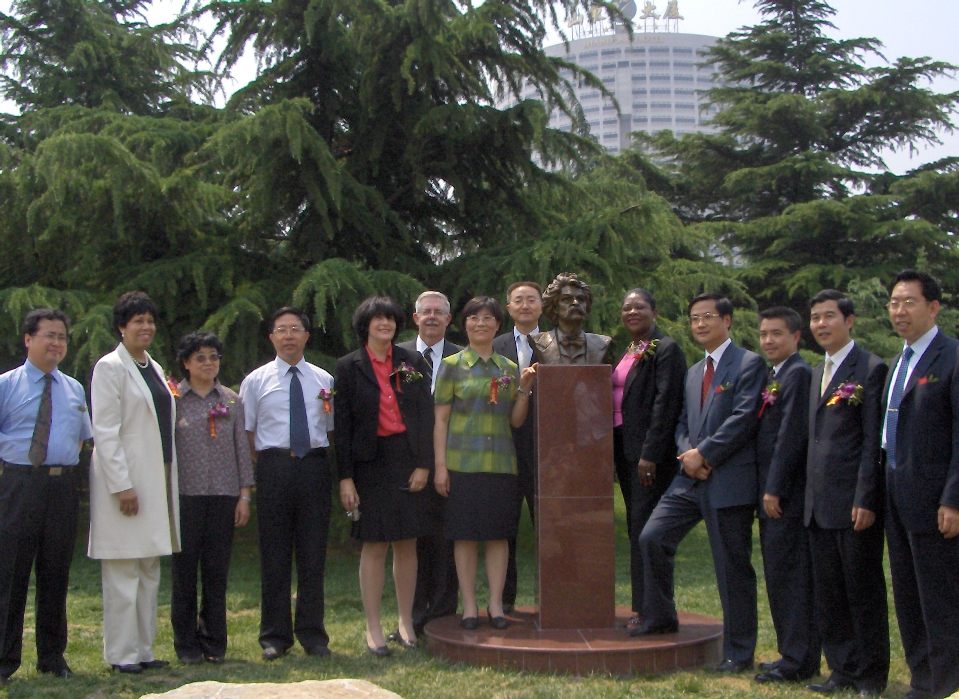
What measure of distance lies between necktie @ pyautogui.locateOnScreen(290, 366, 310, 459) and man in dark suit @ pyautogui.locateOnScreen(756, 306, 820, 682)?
2.38m

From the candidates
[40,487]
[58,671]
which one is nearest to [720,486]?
[40,487]

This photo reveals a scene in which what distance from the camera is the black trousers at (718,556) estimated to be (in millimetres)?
5148

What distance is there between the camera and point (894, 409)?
452 centimetres

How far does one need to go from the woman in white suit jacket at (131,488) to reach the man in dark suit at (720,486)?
253 cm

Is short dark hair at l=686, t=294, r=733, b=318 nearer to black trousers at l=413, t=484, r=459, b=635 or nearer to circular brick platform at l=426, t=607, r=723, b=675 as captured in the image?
circular brick platform at l=426, t=607, r=723, b=675

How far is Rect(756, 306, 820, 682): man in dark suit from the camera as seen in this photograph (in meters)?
4.96

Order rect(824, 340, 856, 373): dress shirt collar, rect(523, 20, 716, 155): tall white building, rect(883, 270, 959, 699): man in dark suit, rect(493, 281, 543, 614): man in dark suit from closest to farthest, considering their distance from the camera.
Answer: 1. rect(883, 270, 959, 699): man in dark suit
2. rect(824, 340, 856, 373): dress shirt collar
3. rect(493, 281, 543, 614): man in dark suit
4. rect(523, 20, 716, 155): tall white building

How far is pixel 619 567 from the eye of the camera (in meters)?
9.55

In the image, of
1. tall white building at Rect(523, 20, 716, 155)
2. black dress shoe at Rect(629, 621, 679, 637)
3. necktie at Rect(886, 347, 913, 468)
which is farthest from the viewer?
tall white building at Rect(523, 20, 716, 155)

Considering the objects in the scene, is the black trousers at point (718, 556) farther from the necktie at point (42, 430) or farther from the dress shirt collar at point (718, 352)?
the necktie at point (42, 430)

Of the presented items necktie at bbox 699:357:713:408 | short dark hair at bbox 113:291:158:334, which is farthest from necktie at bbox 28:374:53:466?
necktie at bbox 699:357:713:408

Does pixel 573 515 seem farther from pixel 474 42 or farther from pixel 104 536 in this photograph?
pixel 474 42

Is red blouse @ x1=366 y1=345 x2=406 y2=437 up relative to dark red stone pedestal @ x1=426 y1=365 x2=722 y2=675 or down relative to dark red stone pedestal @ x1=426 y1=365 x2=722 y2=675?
up

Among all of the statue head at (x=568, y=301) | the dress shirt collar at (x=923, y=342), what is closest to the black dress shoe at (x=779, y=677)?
the dress shirt collar at (x=923, y=342)
